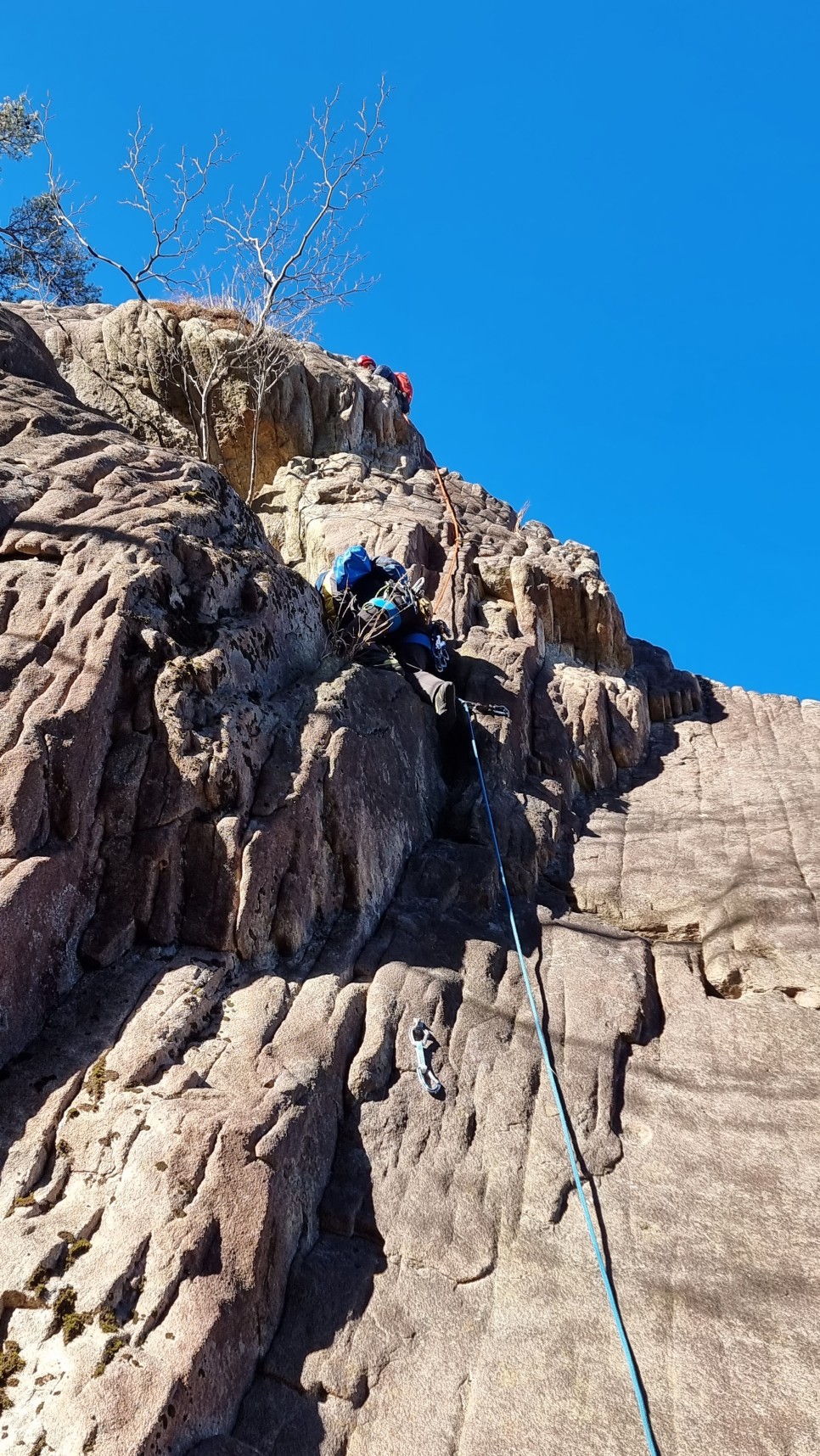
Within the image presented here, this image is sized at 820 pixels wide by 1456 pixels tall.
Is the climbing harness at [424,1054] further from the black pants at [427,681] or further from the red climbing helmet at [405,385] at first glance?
the red climbing helmet at [405,385]

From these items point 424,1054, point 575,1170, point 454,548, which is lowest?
point 575,1170

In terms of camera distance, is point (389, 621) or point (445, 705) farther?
point (445, 705)

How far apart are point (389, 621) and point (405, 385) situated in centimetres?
1167

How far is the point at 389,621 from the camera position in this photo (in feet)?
32.9

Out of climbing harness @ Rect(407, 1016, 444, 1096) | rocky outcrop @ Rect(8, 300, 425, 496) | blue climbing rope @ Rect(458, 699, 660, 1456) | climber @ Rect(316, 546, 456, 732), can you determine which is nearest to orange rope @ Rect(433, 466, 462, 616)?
climber @ Rect(316, 546, 456, 732)

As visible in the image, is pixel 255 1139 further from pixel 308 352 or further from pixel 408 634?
pixel 308 352

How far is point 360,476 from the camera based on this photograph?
1582 centimetres

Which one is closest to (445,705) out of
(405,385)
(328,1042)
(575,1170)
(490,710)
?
(490,710)

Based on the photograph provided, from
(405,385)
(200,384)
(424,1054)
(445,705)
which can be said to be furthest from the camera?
(405,385)

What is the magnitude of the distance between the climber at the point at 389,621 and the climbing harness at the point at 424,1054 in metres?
4.23

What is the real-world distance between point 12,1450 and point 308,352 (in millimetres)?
16992

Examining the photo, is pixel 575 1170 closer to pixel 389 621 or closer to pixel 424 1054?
pixel 424 1054

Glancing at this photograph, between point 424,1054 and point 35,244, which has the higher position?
point 35,244

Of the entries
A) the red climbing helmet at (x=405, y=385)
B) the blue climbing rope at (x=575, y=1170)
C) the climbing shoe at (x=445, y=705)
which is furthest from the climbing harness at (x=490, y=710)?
the red climbing helmet at (x=405, y=385)
